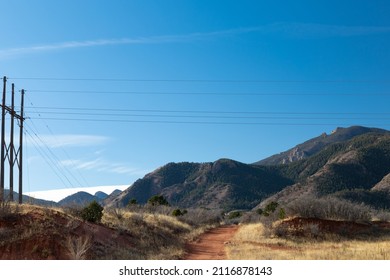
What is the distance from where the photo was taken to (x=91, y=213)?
85.4 feet

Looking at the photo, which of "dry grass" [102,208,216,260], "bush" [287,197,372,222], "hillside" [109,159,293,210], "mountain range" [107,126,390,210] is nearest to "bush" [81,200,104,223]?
"dry grass" [102,208,216,260]

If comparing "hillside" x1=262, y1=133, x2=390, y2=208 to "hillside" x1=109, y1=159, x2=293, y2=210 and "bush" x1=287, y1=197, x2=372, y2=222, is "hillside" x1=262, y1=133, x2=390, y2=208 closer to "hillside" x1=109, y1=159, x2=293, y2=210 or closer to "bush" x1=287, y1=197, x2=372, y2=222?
"hillside" x1=109, y1=159, x2=293, y2=210

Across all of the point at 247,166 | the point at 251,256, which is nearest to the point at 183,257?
the point at 251,256

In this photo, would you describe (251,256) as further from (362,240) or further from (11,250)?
(362,240)

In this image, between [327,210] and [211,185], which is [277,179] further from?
[327,210]

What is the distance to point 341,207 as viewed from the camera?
1369 inches

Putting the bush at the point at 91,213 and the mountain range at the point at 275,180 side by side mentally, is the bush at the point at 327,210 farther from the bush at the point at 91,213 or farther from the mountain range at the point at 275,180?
the mountain range at the point at 275,180

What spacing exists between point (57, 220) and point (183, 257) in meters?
6.65

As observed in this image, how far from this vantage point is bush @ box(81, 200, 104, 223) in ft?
84.7

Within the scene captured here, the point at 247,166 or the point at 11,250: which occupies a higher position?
the point at 247,166

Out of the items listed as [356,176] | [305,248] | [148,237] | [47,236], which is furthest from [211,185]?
[47,236]

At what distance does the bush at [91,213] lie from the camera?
25.8m

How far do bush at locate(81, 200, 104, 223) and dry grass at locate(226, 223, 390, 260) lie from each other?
7812 mm

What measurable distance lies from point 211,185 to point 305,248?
113 metres
